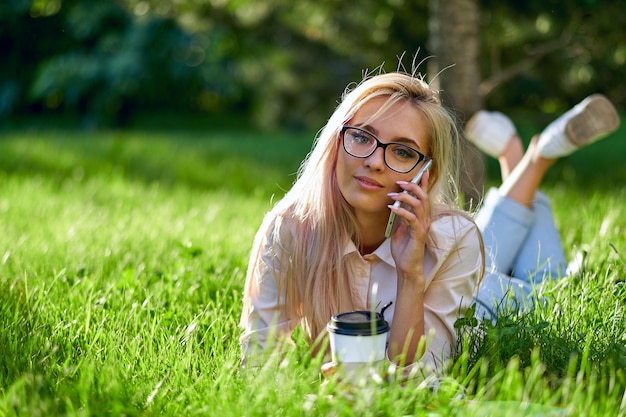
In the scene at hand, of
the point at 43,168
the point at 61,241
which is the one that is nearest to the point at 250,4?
the point at 43,168

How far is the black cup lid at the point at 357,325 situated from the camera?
185cm

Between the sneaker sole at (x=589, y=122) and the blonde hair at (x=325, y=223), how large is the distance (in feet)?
4.83

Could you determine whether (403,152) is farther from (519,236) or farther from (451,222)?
(519,236)

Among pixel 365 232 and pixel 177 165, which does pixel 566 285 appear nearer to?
pixel 365 232

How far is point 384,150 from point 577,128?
1.78 m

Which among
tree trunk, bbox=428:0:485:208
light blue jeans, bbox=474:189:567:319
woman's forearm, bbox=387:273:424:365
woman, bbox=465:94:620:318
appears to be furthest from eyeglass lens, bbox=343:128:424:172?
tree trunk, bbox=428:0:485:208

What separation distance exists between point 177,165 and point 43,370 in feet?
16.8

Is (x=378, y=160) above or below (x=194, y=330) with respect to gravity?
above

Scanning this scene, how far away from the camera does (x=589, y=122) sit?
3674 millimetres

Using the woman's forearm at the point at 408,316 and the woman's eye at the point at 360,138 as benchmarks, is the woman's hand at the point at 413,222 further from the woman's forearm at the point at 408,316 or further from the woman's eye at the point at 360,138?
the woman's eye at the point at 360,138

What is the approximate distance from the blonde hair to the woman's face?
2 cm

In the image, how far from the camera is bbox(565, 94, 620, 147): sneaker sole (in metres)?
3.66

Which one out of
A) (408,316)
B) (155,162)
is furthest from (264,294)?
(155,162)

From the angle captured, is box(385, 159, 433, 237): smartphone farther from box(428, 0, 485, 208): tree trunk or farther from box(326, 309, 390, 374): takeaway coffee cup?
box(428, 0, 485, 208): tree trunk
